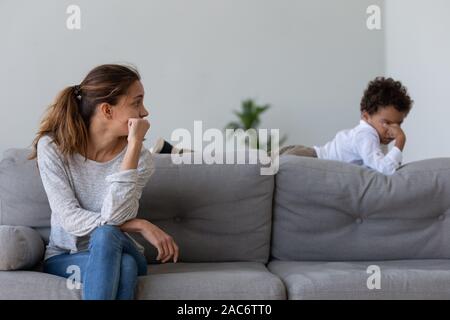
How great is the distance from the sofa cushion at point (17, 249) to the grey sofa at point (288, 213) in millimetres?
105

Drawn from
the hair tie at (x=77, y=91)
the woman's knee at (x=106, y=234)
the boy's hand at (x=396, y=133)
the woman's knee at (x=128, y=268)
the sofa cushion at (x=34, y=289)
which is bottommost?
the sofa cushion at (x=34, y=289)

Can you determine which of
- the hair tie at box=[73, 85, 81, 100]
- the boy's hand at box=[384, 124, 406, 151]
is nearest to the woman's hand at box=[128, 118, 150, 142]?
the hair tie at box=[73, 85, 81, 100]

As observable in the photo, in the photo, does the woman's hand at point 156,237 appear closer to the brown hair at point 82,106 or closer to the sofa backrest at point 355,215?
the brown hair at point 82,106

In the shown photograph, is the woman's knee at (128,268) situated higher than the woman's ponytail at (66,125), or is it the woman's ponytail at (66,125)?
the woman's ponytail at (66,125)

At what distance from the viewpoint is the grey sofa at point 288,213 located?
2383 mm

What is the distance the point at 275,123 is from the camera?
5793 mm

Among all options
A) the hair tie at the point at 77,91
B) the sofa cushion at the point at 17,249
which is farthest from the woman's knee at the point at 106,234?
the hair tie at the point at 77,91

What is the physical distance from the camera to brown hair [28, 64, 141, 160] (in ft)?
7.07

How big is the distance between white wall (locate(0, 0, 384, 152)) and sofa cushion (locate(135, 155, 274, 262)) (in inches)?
127

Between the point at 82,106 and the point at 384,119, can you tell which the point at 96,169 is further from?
the point at 384,119

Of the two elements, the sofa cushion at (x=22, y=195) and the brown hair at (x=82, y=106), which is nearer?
the brown hair at (x=82, y=106)

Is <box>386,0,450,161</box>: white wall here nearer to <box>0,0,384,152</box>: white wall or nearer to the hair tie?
<box>0,0,384,152</box>: white wall

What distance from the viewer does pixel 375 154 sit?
281 centimetres
